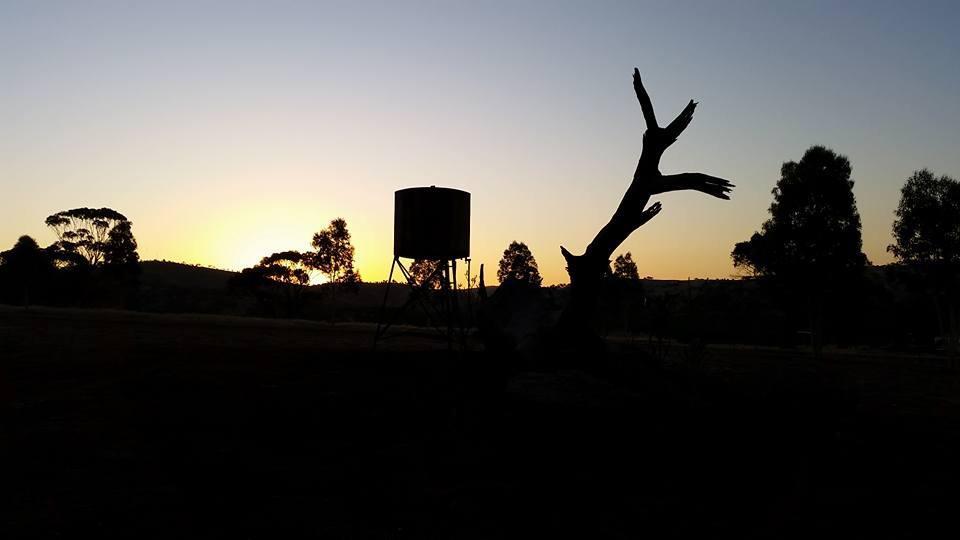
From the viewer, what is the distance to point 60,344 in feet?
59.6

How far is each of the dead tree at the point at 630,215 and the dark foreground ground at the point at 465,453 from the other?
3.86 feet

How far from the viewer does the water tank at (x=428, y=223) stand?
17.2 metres

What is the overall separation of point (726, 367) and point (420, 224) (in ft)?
34.7

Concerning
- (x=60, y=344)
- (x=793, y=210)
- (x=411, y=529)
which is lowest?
(x=411, y=529)

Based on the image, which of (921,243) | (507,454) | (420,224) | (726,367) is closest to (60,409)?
(507,454)

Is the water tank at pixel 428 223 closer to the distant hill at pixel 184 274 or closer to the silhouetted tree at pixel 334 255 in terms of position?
the silhouetted tree at pixel 334 255

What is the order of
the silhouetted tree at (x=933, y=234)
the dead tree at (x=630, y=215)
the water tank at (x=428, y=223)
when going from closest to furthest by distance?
the dead tree at (x=630, y=215) < the water tank at (x=428, y=223) < the silhouetted tree at (x=933, y=234)

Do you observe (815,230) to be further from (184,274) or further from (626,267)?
(184,274)

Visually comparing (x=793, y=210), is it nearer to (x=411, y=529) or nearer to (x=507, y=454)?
(x=507, y=454)

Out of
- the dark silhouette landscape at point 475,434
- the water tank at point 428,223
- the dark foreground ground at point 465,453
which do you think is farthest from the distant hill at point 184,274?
the dark foreground ground at point 465,453

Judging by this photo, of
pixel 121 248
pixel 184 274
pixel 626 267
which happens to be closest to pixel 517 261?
pixel 626 267

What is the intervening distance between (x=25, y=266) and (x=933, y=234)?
57.0 metres

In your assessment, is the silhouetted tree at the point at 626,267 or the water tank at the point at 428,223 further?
the silhouetted tree at the point at 626,267

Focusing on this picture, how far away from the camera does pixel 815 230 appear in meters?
29.5
